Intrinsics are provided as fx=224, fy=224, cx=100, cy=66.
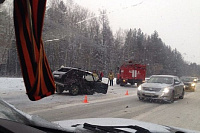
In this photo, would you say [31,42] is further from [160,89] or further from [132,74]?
[132,74]

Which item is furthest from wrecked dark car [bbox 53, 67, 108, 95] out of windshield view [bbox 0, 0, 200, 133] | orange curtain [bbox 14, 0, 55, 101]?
orange curtain [bbox 14, 0, 55, 101]

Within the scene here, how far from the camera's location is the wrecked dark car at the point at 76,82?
1391 cm

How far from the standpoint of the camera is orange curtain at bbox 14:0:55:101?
121cm

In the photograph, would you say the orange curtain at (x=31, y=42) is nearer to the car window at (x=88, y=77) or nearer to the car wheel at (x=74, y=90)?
the car wheel at (x=74, y=90)

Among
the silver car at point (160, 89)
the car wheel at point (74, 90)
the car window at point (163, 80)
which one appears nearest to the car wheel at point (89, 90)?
the car wheel at point (74, 90)

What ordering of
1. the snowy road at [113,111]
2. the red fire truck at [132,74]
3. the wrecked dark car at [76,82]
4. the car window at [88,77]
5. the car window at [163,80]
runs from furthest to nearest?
the red fire truck at [132,74]
the car window at [88,77]
the wrecked dark car at [76,82]
the car window at [163,80]
the snowy road at [113,111]

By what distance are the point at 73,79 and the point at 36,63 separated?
13.1m

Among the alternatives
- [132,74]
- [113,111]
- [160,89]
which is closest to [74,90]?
[160,89]

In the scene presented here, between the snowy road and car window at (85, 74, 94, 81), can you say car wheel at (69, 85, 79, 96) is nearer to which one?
car window at (85, 74, 94, 81)

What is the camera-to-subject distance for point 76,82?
47.0 ft

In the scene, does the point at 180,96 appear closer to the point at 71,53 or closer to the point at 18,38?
the point at 18,38

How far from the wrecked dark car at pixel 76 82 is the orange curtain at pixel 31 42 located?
41.5ft

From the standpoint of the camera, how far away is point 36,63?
1253 millimetres

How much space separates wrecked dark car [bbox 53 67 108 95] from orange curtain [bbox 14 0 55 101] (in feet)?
41.5
